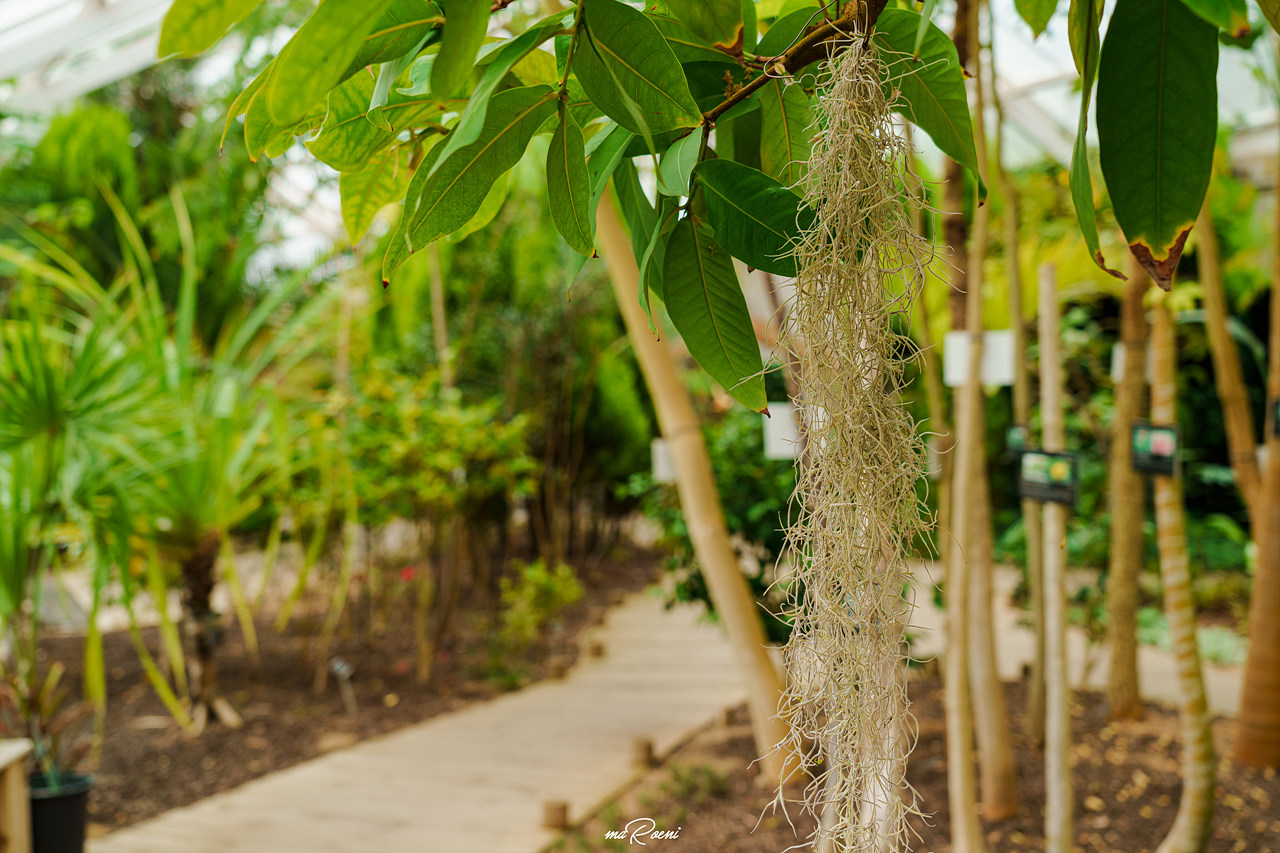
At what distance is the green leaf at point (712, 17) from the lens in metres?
0.41

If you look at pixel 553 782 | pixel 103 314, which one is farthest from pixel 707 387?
pixel 103 314

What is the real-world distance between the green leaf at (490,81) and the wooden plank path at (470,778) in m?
2.35

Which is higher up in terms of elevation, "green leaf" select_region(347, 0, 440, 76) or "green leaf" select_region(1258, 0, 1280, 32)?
"green leaf" select_region(1258, 0, 1280, 32)

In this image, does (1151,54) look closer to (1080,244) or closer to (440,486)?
(440,486)

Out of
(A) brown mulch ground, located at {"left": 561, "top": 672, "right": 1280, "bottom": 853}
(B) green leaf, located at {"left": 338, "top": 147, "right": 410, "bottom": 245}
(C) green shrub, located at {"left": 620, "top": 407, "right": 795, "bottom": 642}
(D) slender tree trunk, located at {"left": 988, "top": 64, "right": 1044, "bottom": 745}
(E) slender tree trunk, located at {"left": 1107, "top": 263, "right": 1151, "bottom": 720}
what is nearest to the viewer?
(B) green leaf, located at {"left": 338, "top": 147, "right": 410, "bottom": 245}

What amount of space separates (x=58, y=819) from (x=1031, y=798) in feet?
8.13

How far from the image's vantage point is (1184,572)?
1.85m

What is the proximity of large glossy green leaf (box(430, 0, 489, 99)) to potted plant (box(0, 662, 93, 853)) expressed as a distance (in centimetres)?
257

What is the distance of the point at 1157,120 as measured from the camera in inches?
15.5

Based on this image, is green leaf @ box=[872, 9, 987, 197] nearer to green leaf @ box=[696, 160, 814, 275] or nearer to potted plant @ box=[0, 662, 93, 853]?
green leaf @ box=[696, 160, 814, 275]

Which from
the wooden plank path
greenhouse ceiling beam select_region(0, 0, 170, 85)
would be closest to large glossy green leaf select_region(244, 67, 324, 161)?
the wooden plank path

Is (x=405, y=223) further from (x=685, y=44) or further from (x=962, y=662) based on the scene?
(x=962, y=662)

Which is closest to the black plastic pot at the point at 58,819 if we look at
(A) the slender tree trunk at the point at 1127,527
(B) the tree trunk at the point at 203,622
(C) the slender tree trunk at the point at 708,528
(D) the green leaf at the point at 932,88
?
(B) the tree trunk at the point at 203,622

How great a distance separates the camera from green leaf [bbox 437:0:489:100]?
0.97 ft
